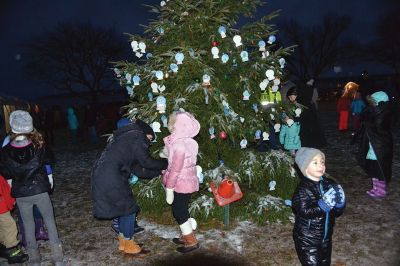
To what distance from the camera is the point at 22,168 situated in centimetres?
402

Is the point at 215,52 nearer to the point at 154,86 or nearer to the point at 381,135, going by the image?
the point at 154,86

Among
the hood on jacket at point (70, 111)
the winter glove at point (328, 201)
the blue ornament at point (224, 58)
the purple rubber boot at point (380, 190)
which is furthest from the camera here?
the hood on jacket at point (70, 111)

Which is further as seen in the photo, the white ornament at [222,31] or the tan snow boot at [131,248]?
the white ornament at [222,31]

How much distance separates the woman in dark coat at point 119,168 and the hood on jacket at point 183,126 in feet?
1.25

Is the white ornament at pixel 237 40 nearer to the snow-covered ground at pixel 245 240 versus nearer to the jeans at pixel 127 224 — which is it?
the snow-covered ground at pixel 245 240

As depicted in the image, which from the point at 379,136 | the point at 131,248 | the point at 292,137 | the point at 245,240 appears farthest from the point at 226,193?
the point at 292,137

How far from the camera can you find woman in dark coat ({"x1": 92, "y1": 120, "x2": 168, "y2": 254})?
13.6 ft

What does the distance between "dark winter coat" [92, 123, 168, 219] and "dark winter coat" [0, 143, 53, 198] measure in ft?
2.20

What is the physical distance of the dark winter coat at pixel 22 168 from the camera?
4.02 metres

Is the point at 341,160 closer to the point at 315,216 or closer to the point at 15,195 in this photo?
the point at 315,216

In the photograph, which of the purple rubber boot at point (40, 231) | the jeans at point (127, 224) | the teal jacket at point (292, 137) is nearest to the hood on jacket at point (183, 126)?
the jeans at point (127, 224)

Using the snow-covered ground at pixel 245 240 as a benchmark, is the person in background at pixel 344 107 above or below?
above

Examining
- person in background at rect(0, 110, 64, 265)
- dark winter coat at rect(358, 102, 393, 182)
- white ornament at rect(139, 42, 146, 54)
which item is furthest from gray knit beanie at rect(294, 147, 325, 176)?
white ornament at rect(139, 42, 146, 54)

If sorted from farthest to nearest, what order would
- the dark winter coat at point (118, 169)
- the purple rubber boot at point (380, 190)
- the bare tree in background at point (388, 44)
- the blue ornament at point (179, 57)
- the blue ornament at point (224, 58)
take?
the bare tree in background at point (388, 44), the purple rubber boot at point (380, 190), the blue ornament at point (224, 58), the blue ornament at point (179, 57), the dark winter coat at point (118, 169)
